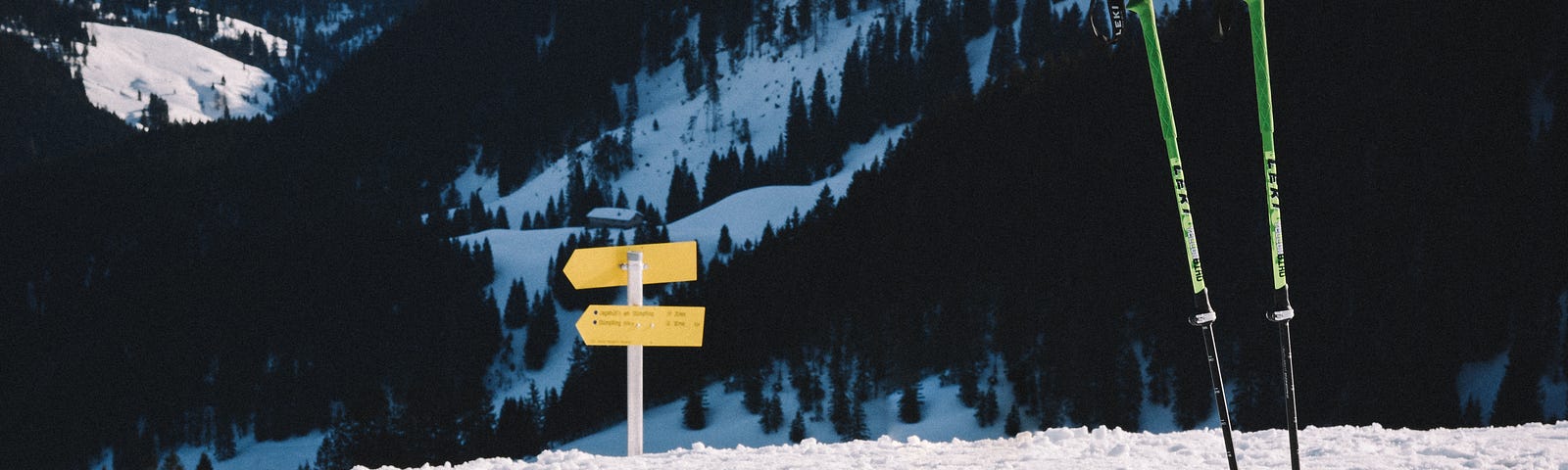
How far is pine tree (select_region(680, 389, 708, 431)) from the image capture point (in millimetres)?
47375

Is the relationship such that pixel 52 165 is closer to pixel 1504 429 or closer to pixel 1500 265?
pixel 1500 265

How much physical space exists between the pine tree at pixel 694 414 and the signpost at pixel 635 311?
4141cm

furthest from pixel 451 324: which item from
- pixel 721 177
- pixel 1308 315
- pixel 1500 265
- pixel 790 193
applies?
pixel 1500 265

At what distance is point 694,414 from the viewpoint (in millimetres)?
47500

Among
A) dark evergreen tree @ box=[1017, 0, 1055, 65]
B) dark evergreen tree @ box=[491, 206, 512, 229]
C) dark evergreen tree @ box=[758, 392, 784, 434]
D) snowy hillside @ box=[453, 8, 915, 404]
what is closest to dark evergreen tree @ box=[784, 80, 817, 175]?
snowy hillside @ box=[453, 8, 915, 404]

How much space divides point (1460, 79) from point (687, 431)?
1421 inches

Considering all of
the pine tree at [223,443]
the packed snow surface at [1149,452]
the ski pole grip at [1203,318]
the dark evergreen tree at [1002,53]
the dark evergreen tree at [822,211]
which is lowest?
the pine tree at [223,443]

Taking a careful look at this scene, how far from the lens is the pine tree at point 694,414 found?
155 ft

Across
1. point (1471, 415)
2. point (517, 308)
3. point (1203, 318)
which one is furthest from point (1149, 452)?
point (517, 308)

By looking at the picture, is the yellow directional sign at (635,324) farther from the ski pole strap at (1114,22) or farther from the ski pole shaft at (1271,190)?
the ski pole shaft at (1271,190)

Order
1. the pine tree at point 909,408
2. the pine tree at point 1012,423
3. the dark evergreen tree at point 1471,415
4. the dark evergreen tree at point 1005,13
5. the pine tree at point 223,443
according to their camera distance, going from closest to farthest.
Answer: the dark evergreen tree at point 1471,415
the pine tree at point 1012,423
the pine tree at point 909,408
the pine tree at point 223,443
the dark evergreen tree at point 1005,13

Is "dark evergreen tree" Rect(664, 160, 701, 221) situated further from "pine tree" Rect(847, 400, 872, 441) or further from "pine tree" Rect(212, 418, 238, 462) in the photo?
"pine tree" Rect(847, 400, 872, 441)

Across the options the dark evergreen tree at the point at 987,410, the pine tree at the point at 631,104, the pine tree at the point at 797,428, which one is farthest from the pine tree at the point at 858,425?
the pine tree at the point at 631,104

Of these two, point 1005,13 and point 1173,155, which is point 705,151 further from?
point 1173,155
